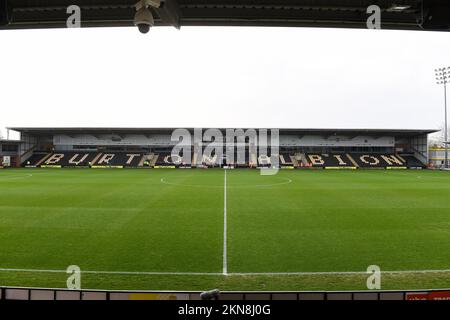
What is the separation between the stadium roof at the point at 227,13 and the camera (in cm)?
704

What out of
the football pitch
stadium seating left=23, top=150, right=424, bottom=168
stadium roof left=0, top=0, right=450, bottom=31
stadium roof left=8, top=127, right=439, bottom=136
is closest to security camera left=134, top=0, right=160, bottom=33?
stadium roof left=0, top=0, right=450, bottom=31

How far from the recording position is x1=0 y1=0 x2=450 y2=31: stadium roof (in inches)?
277

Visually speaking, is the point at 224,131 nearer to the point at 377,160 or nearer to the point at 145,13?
the point at 377,160

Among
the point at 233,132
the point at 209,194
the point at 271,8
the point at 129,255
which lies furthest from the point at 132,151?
the point at 271,8

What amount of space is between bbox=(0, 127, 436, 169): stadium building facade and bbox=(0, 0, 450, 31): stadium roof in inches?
2264

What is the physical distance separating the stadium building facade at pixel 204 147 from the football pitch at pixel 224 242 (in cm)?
4487

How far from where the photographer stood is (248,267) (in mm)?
10141

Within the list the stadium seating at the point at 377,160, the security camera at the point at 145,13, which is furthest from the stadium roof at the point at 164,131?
the security camera at the point at 145,13

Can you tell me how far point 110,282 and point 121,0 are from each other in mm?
6203

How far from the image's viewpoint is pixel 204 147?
7044 centimetres

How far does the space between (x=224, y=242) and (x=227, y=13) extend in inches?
310

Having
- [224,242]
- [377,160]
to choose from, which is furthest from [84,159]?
[224,242]

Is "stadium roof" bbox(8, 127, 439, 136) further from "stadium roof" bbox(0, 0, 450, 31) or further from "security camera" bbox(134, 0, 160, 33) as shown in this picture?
"security camera" bbox(134, 0, 160, 33)
